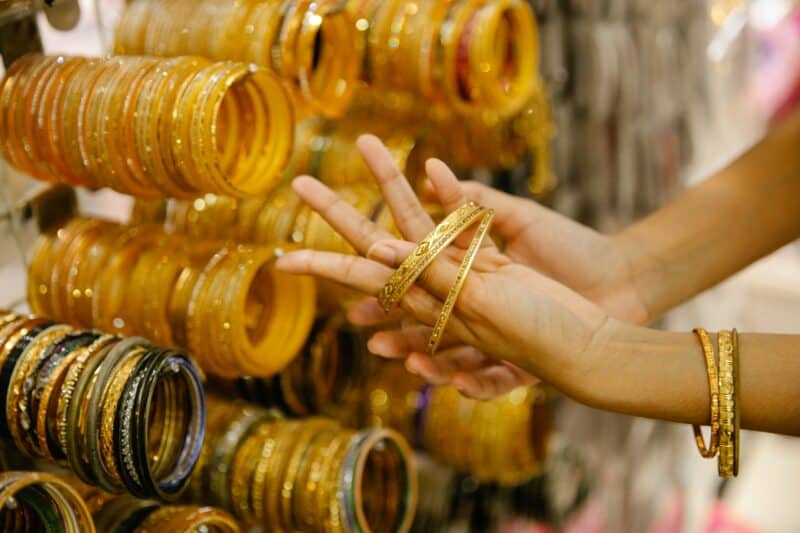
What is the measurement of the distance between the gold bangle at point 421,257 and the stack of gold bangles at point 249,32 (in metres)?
0.18

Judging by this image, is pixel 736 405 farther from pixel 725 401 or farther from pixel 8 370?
pixel 8 370

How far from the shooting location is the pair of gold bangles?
573 millimetres

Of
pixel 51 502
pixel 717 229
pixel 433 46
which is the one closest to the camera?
pixel 51 502

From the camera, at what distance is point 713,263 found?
830mm

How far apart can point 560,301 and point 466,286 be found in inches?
3.2

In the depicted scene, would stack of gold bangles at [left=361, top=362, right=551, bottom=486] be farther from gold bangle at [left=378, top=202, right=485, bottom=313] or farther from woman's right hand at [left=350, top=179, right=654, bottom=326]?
gold bangle at [left=378, top=202, right=485, bottom=313]

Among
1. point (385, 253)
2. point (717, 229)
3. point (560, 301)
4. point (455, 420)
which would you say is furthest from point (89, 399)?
point (717, 229)

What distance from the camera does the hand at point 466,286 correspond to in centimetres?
59

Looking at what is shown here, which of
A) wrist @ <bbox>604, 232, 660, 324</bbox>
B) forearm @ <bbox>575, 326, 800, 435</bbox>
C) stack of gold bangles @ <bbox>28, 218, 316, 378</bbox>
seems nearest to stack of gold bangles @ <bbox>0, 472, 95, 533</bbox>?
stack of gold bangles @ <bbox>28, 218, 316, 378</bbox>

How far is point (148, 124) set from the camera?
1.82 ft

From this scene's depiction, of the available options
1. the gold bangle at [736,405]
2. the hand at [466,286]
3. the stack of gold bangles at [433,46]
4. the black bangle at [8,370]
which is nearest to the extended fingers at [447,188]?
the hand at [466,286]

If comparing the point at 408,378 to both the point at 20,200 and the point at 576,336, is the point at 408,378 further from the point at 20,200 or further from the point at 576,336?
the point at 20,200

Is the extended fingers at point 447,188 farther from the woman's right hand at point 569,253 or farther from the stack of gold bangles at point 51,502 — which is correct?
the stack of gold bangles at point 51,502

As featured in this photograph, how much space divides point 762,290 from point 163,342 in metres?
1.60
